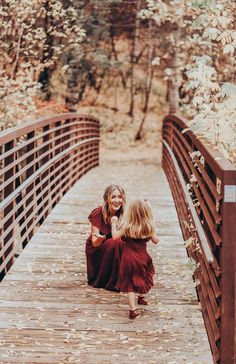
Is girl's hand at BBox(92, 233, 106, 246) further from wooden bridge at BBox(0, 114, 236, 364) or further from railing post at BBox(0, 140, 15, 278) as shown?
railing post at BBox(0, 140, 15, 278)

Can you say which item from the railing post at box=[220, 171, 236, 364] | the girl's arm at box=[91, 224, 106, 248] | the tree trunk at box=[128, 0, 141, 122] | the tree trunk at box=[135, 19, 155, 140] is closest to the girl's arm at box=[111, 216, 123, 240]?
the girl's arm at box=[91, 224, 106, 248]

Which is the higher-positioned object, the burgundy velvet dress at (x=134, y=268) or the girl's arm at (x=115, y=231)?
the girl's arm at (x=115, y=231)

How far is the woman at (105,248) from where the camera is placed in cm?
639

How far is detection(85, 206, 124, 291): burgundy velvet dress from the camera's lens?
6.42 meters

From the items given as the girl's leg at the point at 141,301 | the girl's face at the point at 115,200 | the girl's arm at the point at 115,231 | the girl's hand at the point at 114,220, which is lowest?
the girl's leg at the point at 141,301

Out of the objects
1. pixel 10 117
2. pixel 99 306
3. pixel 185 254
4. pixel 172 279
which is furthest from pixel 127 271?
pixel 10 117

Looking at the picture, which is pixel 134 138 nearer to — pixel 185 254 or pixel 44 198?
pixel 44 198

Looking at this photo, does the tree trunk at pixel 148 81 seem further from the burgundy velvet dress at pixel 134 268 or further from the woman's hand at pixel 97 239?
the burgundy velvet dress at pixel 134 268

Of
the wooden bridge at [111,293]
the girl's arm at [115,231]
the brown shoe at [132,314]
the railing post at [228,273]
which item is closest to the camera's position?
the railing post at [228,273]

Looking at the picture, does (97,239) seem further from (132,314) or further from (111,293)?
(132,314)

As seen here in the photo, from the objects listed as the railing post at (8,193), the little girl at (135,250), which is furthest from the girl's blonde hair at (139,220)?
the railing post at (8,193)

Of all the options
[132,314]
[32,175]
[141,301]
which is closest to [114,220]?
[141,301]

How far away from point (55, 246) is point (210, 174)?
9.57ft

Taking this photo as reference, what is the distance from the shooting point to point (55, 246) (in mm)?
8047
